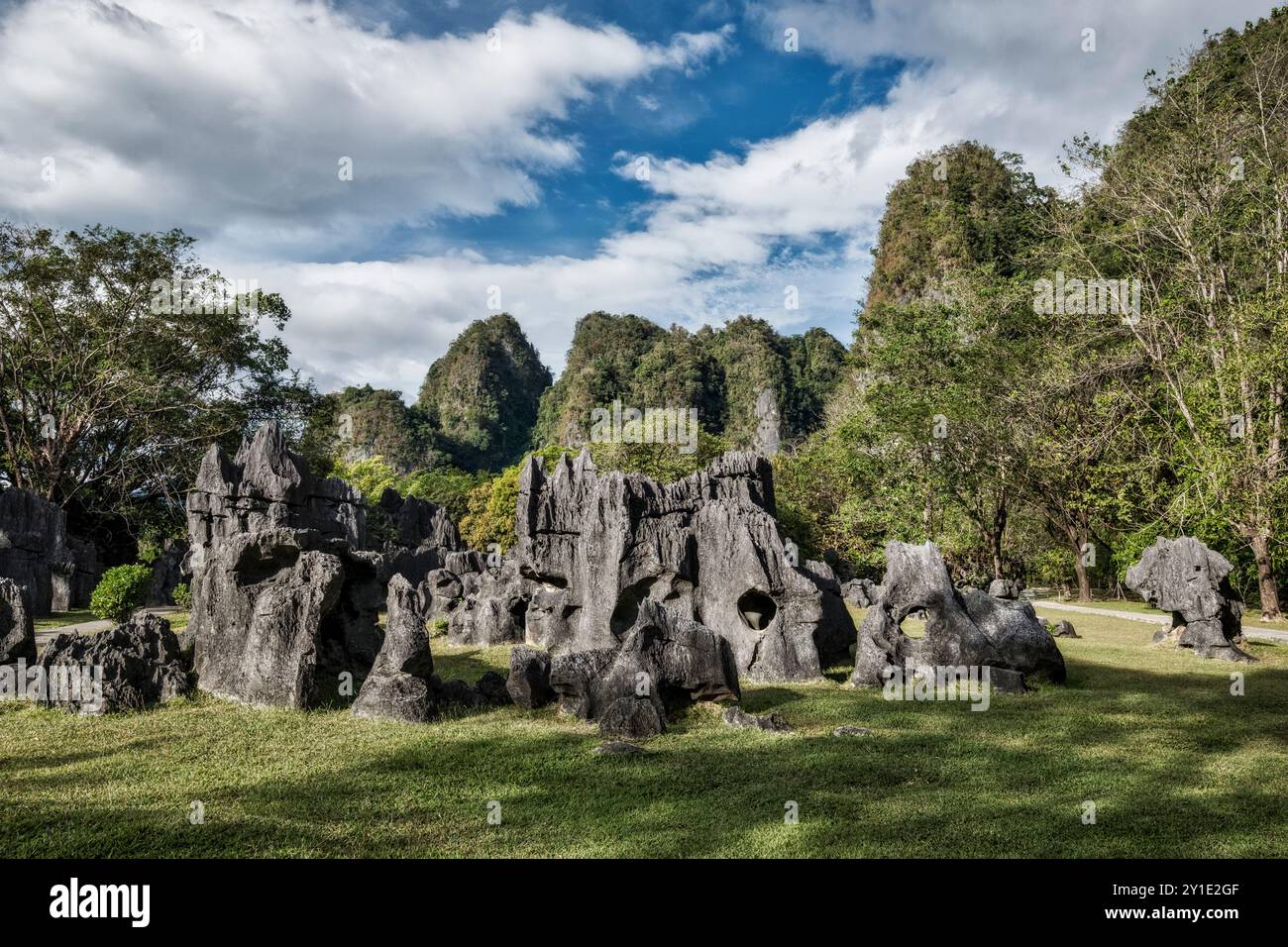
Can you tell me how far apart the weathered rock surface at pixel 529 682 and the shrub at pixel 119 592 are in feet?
40.3

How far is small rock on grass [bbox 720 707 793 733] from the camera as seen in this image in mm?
8734

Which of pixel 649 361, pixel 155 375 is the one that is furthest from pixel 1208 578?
pixel 649 361

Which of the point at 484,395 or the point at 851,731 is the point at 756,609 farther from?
the point at 484,395

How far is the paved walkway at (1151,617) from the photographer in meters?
16.7

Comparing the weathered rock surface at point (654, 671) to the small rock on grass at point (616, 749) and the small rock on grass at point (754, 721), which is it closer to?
the small rock on grass at point (754, 721)

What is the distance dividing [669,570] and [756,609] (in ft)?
6.24

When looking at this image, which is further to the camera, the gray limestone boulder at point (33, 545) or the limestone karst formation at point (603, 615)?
the gray limestone boulder at point (33, 545)

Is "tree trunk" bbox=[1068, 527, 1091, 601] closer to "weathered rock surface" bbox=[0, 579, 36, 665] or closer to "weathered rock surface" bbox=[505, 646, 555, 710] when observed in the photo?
"weathered rock surface" bbox=[505, 646, 555, 710]

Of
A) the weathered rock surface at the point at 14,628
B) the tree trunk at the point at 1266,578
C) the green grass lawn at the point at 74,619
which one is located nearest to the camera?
the weathered rock surface at the point at 14,628

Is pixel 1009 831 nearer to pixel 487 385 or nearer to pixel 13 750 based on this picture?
pixel 13 750

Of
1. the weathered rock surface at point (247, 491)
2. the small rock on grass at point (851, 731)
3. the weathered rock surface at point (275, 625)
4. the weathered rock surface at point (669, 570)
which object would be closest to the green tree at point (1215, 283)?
the weathered rock surface at point (669, 570)

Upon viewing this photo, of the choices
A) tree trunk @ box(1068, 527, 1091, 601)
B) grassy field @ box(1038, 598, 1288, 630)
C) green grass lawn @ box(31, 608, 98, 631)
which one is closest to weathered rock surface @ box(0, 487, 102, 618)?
green grass lawn @ box(31, 608, 98, 631)

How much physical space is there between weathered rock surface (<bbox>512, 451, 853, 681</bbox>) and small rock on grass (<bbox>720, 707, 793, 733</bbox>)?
2266mm
